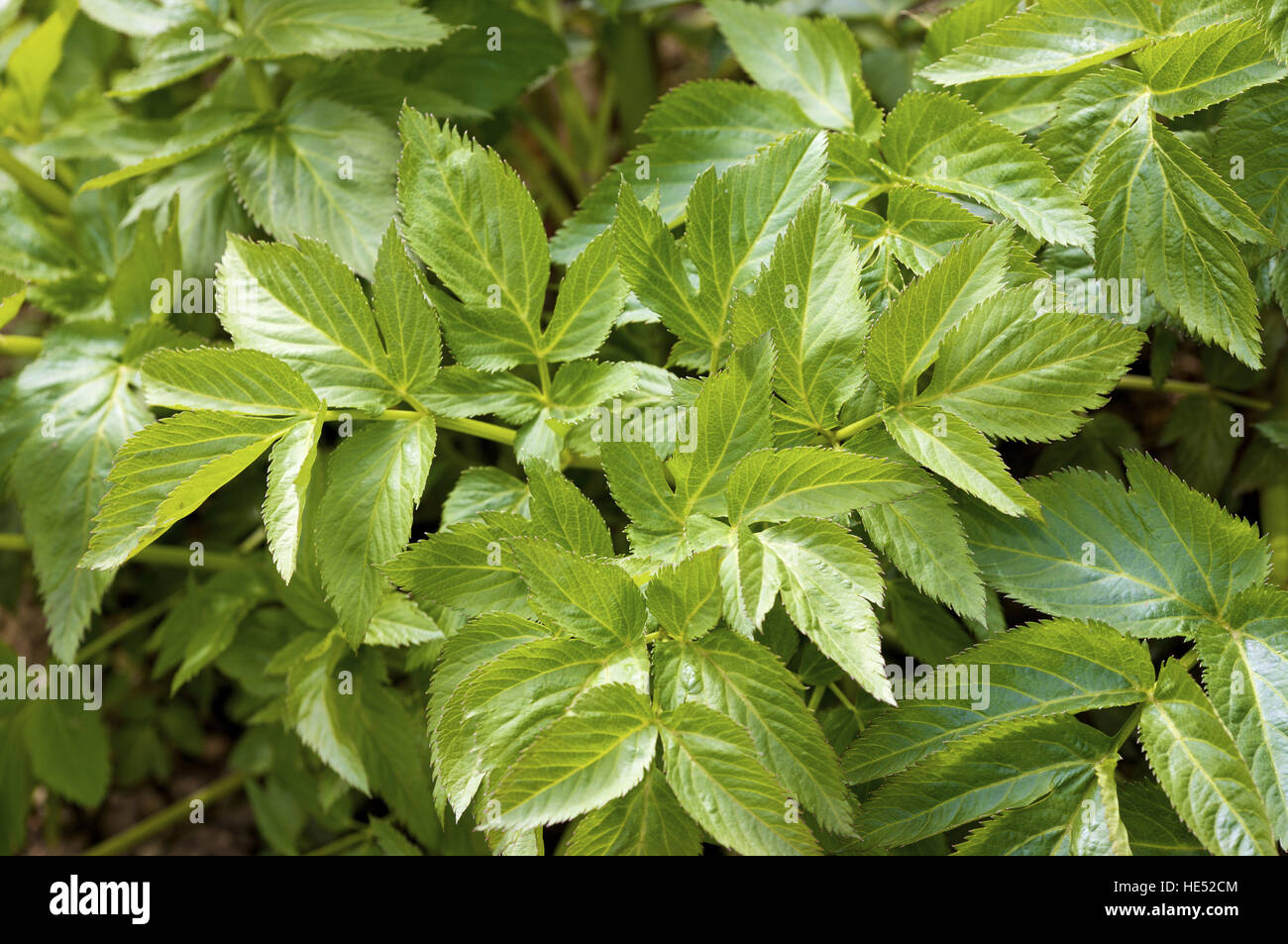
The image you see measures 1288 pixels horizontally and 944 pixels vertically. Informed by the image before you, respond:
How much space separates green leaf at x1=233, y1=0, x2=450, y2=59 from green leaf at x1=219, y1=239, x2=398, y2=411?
1.42ft

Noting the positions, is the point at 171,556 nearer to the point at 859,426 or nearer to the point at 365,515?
the point at 365,515

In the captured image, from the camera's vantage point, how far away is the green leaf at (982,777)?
877 mm

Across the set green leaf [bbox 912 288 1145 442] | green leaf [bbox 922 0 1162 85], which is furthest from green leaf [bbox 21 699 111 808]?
green leaf [bbox 922 0 1162 85]

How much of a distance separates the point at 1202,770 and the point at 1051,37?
0.79m

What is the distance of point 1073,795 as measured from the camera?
34.8 inches

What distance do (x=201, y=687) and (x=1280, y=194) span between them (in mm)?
1985

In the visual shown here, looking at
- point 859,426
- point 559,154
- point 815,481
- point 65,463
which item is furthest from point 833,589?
point 559,154

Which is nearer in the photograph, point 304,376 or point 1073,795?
point 1073,795

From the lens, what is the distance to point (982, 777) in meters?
0.89

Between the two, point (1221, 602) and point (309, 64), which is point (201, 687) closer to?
point (309, 64)

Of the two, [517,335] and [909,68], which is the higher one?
[909,68]

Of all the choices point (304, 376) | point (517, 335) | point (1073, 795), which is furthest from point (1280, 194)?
point (304, 376)

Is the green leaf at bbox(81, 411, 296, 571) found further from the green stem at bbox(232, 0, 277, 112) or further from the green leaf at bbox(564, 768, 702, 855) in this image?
the green stem at bbox(232, 0, 277, 112)

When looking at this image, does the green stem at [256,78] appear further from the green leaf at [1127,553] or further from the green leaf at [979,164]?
the green leaf at [1127,553]
